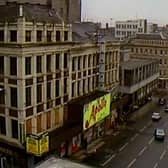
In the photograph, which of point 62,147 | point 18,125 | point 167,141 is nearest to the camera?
point 18,125

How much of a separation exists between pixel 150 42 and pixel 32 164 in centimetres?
7854

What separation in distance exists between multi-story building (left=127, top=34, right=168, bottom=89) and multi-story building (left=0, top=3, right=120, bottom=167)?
63105 mm

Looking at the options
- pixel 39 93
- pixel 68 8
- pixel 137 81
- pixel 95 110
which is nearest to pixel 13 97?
pixel 39 93

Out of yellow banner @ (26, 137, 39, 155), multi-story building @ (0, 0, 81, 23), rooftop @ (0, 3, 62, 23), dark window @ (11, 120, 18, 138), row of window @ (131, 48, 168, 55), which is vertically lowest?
yellow banner @ (26, 137, 39, 155)

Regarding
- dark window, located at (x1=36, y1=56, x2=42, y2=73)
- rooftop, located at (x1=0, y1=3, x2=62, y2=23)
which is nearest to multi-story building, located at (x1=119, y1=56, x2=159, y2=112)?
rooftop, located at (x1=0, y1=3, x2=62, y2=23)

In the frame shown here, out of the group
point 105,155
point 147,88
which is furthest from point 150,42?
point 105,155

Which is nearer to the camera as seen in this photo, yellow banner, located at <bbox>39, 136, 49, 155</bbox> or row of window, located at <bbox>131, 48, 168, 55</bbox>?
yellow banner, located at <bbox>39, 136, 49, 155</bbox>

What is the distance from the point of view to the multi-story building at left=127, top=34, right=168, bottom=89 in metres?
111

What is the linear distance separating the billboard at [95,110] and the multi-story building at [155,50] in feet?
195

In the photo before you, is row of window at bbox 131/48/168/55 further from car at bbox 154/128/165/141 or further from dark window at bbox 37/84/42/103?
dark window at bbox 37/84/42/103

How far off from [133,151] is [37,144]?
67.2ft

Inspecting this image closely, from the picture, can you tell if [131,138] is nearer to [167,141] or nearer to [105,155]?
[167,141]

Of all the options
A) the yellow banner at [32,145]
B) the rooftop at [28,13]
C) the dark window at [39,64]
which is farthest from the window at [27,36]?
the yellow banner at [32,145]

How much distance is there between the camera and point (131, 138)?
201ft
